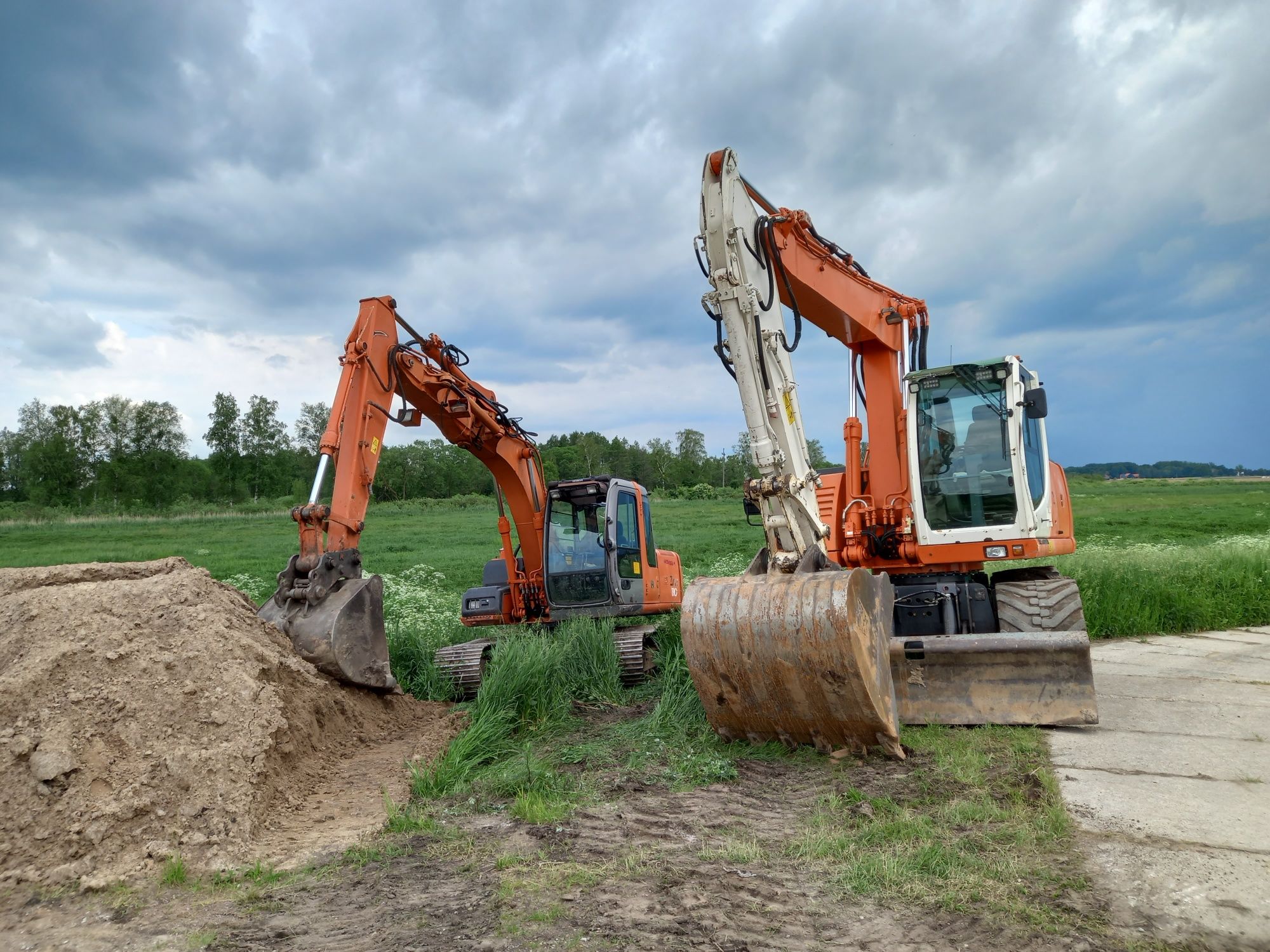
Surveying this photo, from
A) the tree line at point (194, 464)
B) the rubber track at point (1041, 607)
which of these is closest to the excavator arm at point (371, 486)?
the rubber track at point (1041, 607)

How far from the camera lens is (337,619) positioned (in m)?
6.86

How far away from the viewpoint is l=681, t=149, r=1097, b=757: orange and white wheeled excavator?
214 inches

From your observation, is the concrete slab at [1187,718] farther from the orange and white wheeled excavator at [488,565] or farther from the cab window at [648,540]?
the cab window at [648,540]

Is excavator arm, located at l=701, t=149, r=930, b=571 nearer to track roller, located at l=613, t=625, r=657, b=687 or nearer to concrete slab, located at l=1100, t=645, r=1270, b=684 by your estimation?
track roller, located at l=613, t=625, r=657, b=687

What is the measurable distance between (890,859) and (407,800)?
9.19ft

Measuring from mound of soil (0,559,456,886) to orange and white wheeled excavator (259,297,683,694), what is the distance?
1.70 ft

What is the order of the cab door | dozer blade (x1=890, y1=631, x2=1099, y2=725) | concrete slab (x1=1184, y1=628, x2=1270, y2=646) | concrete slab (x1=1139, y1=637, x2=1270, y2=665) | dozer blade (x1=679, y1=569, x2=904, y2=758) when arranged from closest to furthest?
dozer blade (x1=679, y1=569, x2=904, y2=758)
dozer blade (x1=890, y1=631, x2=1099, y2=725)
the cab door
concrete slab (x1=1139, y1=637, x2=1270, y2=665)
concrete slab (x1=1184, y1=628, x2=1270, y2=646)

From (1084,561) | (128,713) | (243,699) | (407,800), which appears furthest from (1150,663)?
(128,713)

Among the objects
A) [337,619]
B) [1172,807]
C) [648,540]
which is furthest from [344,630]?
[1172,807]

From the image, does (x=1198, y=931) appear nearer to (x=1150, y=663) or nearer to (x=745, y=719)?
(x=745, y=719)

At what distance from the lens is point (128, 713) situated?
5008mm

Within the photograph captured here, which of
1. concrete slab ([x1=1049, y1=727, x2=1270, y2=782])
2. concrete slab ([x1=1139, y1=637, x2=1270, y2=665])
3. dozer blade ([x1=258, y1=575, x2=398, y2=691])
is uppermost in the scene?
dozer blade ([x1=258, y1=575, x2=398, y2=691])

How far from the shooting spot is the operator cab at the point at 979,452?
7.14 meters

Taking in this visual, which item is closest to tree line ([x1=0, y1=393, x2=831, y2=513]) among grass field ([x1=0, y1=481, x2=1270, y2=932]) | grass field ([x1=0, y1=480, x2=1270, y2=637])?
grass field ([x1=0, y1=480, x2=1270, y2=637])
